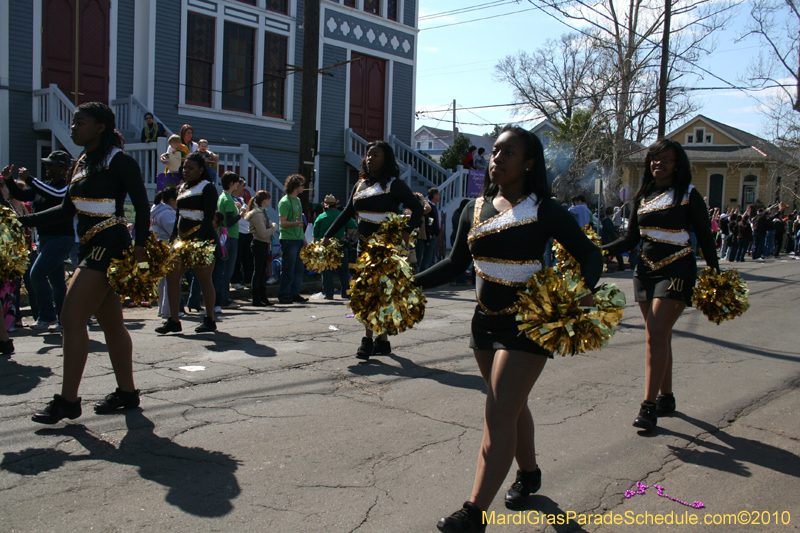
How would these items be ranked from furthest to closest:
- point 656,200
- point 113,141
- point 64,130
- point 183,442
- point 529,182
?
1. point 64,130
2. point 656,200
3. point 113,141
4. point 183,442
5. point 529,182

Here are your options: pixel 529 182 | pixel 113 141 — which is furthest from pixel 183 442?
pixel 529 182

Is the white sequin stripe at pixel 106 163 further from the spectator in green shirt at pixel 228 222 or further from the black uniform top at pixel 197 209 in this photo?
the spectator in green shirt at pixel 228 222

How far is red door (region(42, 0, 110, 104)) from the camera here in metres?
15.3

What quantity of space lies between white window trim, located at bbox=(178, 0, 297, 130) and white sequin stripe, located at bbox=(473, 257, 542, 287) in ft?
52.1

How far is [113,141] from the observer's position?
182 inches

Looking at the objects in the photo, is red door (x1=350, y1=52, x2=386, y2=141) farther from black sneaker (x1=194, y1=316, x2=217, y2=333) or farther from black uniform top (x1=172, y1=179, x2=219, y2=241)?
black sneaker (x1=194, y1=316, x2=217, y2=333)

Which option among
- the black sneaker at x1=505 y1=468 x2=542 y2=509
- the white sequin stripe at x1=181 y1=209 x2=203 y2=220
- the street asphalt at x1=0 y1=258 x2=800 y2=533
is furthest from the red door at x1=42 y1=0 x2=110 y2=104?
the black sneaker at x1=505 y1=468 x2=542 y2=509

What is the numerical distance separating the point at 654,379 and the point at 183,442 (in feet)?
10.5

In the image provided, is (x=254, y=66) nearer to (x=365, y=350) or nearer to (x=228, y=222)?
(x=228, y=222)

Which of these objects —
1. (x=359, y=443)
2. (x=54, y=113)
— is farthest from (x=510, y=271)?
(x=54, y=113)

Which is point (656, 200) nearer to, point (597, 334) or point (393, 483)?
point (597, 334)

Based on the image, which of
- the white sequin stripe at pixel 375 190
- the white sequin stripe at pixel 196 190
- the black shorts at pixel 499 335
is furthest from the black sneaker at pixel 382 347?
the black shorts at pixel 499 335

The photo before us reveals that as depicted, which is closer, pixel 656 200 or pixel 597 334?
pixel 597 334

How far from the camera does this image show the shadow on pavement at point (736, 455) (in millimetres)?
4141
